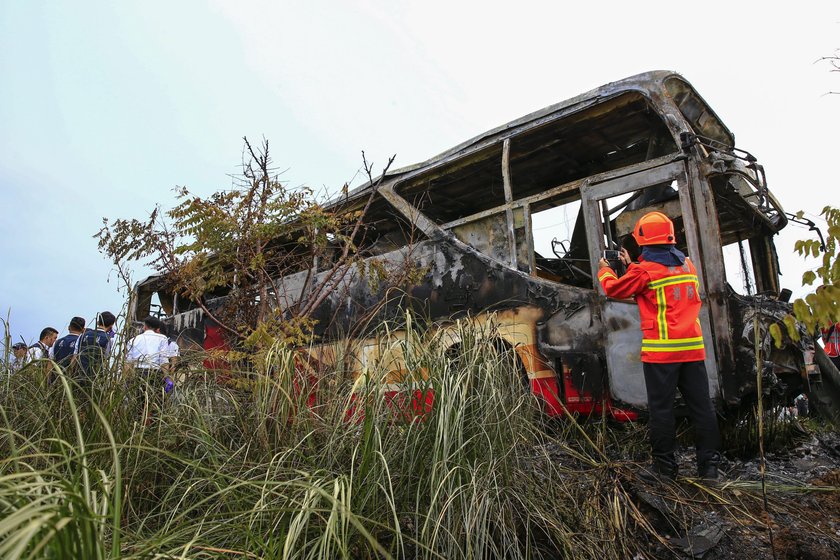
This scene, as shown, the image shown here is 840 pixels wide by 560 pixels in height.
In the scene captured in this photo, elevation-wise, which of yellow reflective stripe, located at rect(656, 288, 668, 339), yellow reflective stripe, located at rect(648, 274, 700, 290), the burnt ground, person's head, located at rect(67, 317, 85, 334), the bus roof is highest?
the bus roof

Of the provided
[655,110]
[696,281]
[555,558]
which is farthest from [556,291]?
[555,558]

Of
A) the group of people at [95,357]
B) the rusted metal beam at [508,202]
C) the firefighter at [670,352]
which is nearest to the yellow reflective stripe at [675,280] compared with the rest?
the firefighter at [670,352]

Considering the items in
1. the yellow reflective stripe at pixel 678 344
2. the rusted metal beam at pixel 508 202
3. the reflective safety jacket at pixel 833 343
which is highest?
the rusted metal beam at pixel 508 202

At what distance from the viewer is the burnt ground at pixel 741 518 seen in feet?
7.31

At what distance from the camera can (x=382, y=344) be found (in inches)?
97.3

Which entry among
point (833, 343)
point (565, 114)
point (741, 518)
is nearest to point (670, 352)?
point (741, 518)

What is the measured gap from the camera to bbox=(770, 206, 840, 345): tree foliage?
65.4 inches

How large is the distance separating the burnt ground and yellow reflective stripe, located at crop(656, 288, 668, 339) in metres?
0.82

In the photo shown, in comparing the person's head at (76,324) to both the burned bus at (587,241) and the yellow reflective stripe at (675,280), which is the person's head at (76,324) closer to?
the burned bus at (587,241)

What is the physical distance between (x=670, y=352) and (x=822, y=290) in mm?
1555

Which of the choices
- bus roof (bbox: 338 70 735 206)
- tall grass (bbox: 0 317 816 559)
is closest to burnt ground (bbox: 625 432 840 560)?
tall grass (bbox: 0 317 816 559)

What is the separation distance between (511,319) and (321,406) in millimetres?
2053

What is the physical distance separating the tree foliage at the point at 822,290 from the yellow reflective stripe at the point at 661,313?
1.41 metres

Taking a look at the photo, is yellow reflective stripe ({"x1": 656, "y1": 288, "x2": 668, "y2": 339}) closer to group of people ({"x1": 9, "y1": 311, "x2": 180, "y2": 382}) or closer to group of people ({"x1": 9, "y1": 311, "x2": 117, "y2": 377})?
group of people ({"x1": 9, "y1": 311, "x2": 180, "y2": 382})
